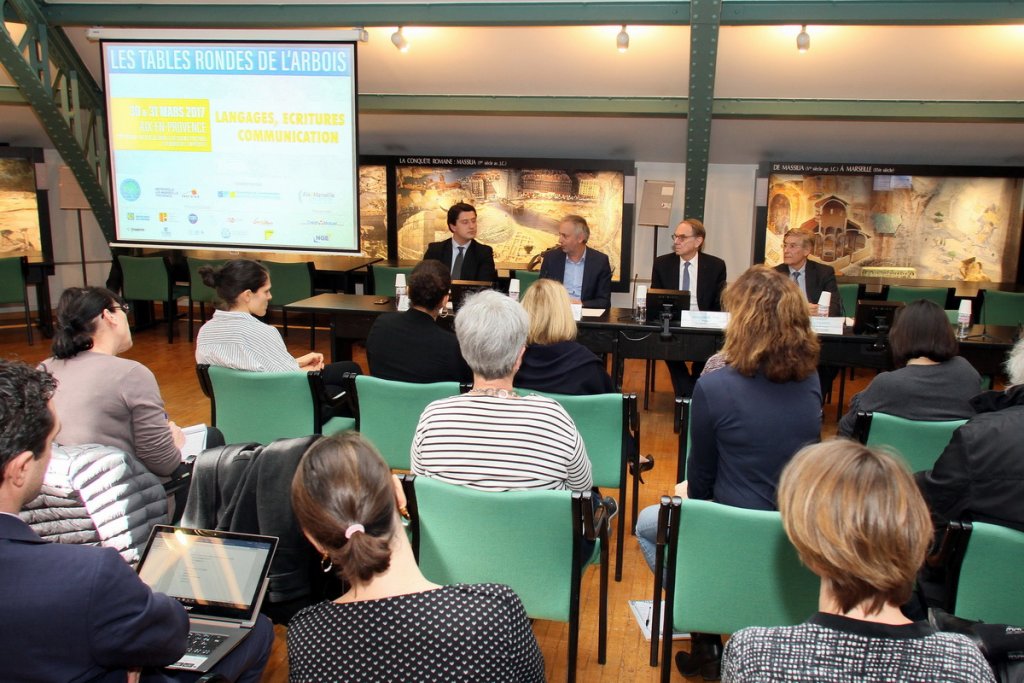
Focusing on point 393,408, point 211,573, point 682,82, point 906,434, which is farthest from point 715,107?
point 211,573

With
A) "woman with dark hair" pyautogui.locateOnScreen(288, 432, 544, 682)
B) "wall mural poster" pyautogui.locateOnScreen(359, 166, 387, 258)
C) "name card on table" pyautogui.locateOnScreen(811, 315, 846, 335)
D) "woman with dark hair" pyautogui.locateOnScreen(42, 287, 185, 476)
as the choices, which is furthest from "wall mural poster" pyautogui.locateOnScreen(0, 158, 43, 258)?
"woman with dark hair" pyautogui.locateOnScreen(288, 432, 544, 682)

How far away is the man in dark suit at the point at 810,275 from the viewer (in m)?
5.44

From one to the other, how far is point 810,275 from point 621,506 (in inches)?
123

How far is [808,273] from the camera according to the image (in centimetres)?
562

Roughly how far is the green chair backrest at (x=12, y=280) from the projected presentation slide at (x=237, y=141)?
9.75 feet

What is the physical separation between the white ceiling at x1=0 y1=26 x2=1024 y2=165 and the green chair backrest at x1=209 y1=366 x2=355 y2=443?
154 inches

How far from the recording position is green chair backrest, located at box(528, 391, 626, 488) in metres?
3.01

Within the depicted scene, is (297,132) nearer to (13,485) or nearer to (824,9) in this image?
(824,9)

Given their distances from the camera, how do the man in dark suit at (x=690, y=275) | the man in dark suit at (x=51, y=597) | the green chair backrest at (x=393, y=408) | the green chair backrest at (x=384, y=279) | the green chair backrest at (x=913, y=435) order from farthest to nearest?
the green chair backrest at (x=384, y=279) → the man in dark suit at (x=690, y=275) → the green chair backrest at (x=393, y=408) → the green chair backrest at (x=913, y=435) → the man in dark suit at (x=51, y=597)

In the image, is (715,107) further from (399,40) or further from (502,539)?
Answer: (502,539)

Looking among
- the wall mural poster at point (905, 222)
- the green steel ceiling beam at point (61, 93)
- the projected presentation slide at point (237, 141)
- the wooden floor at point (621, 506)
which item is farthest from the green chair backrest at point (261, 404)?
the wall mural poster at point (905, 222)

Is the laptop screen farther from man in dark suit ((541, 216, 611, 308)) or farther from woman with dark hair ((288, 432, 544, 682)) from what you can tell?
man in dark suit ((541, 216, 611, 308))

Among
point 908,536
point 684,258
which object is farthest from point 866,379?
point 908,536

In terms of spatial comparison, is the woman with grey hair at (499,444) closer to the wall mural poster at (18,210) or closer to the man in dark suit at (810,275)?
the man in dark suit at (810,275)
